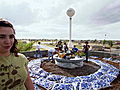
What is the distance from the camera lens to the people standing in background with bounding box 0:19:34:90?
5.26 ft

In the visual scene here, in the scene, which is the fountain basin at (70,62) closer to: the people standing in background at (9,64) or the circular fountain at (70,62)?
the circular fountain at (70,62)

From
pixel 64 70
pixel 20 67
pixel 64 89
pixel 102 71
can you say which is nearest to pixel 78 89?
pixel 64 89

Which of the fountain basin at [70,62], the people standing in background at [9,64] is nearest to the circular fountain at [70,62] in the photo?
the fountain basin at [70,62]

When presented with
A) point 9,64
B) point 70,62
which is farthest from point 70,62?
point 9,64

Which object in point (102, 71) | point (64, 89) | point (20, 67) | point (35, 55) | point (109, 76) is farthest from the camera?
point (35, 55)

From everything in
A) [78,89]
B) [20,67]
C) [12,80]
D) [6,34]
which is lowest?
[78,89]

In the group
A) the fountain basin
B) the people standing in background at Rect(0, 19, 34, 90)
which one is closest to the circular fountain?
the fountain basin

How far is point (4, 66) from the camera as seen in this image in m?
1.65

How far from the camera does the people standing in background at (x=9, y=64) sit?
1.60m

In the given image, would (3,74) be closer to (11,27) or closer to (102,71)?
(11,27)

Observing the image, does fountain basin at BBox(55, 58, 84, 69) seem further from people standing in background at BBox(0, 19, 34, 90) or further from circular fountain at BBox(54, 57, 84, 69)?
people standing in background at BBox(0, 19, 34, 90)

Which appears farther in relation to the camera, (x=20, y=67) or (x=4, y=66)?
(x=20, y=67)

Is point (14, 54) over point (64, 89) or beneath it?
over

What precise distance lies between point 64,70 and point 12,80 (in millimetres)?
7434
